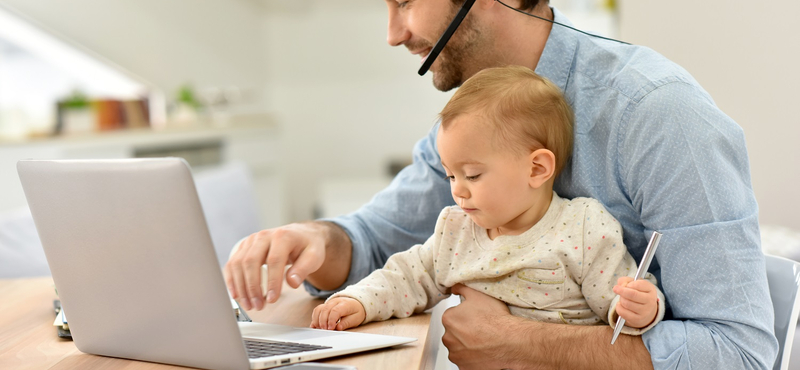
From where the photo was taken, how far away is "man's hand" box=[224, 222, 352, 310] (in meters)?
0.94

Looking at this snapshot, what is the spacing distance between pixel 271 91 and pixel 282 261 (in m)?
4.47

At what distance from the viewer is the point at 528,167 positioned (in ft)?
3.32

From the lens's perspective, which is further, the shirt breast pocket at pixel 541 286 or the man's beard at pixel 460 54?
the man's beard at pixel 460 54

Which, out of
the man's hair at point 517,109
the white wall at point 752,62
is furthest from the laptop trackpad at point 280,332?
the white wall at point 752,62

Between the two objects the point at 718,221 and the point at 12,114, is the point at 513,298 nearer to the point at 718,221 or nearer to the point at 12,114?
the point at 718,221

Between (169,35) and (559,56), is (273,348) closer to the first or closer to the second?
(559,56)

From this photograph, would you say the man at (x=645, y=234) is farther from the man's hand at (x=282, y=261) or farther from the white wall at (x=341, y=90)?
the white wall at (x=341, y=90)

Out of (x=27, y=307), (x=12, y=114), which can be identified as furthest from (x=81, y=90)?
(x=27, y=307)

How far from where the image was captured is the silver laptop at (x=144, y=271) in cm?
73

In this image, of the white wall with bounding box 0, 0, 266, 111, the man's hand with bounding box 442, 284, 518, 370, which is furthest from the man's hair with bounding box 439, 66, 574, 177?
the white wall with bounding box 0, 0, 266, 111

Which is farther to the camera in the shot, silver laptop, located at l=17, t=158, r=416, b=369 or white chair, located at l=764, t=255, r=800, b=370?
white chair, located at l=764, t=255, r=800, b=370

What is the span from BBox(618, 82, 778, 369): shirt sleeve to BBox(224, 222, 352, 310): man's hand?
0.47 m

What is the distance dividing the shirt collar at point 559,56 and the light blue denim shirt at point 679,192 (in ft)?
0.09

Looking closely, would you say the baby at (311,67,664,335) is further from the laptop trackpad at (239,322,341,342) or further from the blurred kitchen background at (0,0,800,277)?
the blurred kitchen background at (0,0,800,277)
